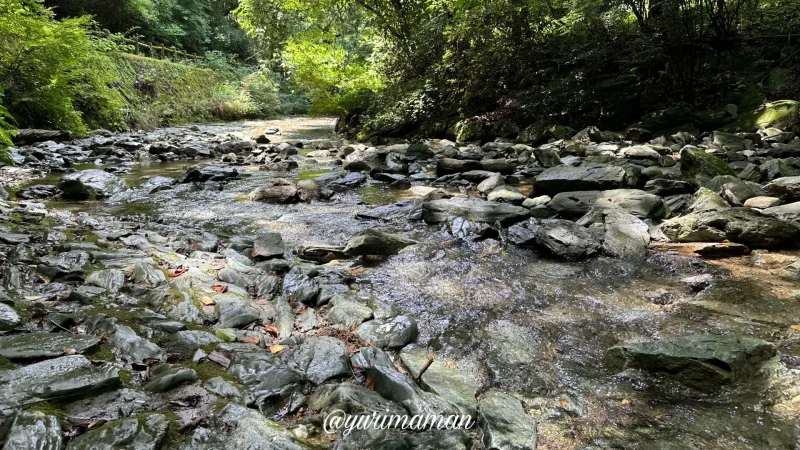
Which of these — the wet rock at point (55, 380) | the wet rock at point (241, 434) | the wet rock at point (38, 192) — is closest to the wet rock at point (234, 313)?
A: the wet rock at point (55, 380)

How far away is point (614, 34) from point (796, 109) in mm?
4204

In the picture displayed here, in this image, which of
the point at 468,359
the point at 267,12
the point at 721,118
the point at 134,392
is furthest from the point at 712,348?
the point at 267,12

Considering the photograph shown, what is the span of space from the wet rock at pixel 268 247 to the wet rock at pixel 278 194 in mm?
2041

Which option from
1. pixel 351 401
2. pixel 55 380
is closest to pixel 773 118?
pixel 351 401

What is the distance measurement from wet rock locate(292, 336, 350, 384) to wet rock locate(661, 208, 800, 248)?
3116 mm

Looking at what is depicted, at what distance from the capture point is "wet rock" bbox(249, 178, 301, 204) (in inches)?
241

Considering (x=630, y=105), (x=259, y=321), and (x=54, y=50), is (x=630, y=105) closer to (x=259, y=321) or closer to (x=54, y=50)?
(x=259, y=321)

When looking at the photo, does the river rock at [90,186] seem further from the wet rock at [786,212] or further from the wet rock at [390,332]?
the wet rock at [786,212]

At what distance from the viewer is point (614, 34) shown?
404 inches

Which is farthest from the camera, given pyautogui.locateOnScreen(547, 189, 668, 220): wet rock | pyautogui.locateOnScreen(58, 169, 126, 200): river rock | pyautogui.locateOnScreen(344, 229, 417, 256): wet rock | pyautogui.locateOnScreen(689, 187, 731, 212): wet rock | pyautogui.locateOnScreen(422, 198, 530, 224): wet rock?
pyautogui.locateOnScreen(58, 169, 126, 200): river rock

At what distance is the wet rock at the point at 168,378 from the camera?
1.80 m

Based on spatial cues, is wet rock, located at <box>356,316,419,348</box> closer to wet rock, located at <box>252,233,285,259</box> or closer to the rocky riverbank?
the rocky riverbank

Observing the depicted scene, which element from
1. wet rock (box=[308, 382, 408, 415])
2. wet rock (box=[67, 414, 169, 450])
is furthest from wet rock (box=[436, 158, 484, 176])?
wet rock (box=[67, 414, 169, 450])

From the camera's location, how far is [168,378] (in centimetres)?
182
